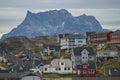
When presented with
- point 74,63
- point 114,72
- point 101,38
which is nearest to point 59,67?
point 74,63

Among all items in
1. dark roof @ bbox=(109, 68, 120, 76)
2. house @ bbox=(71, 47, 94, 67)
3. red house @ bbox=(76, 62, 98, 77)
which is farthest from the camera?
house @ bbox=(71, 47, 94, 67)

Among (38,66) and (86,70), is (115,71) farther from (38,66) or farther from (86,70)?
(38,66)

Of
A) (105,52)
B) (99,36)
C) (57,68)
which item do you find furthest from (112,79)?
(99,36)

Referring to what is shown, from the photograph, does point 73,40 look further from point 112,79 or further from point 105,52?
point 112,79

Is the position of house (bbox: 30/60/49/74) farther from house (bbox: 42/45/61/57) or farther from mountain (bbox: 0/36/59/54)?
mountain (bbox: 0/36/59/54)

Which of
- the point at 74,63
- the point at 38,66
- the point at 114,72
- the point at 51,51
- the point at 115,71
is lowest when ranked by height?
the point at 114,72

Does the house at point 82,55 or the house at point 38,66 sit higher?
the house at point 82,55

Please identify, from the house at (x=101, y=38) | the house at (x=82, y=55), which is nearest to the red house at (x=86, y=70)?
the house at (x=82, y=55)

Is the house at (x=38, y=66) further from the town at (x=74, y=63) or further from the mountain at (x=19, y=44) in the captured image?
the mountain at (x=19, y=44)

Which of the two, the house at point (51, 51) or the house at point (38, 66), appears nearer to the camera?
the house at point (38, 66)

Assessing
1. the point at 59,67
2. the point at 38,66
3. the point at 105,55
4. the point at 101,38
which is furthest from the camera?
the point at 101,38

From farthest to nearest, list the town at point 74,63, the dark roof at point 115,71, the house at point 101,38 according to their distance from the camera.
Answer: the house at point 101,38
the town at point 74,63
the dark roof at point 115,71

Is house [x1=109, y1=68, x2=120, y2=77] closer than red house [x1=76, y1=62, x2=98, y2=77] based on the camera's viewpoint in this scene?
Yes

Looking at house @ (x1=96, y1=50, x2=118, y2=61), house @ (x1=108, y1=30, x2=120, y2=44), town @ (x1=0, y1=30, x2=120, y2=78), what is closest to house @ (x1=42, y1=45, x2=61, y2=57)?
town @ (x1=0, y1=30, x2=120, y2=78)
